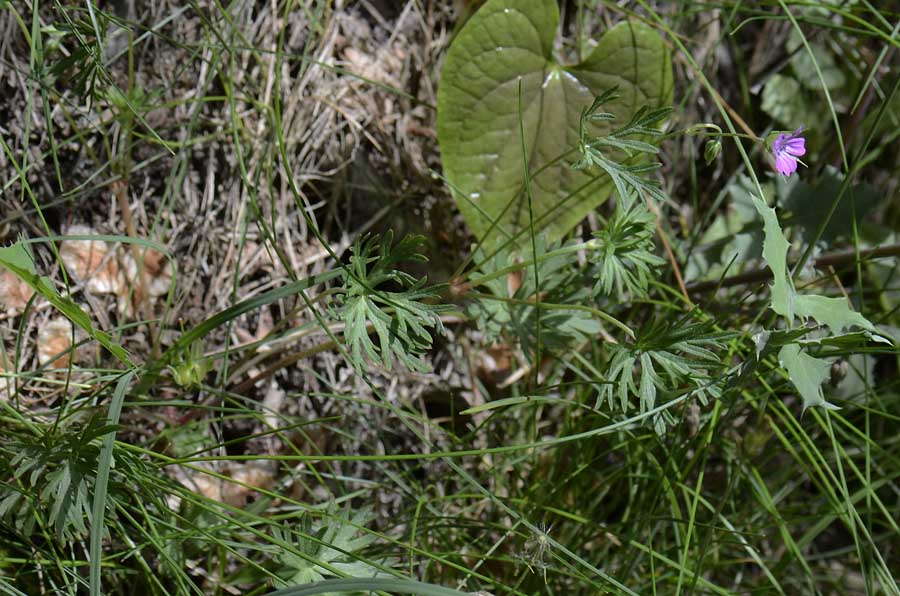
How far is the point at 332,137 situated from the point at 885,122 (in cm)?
149

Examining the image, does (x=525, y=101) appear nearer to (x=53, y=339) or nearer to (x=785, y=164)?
(x=785, y=164)

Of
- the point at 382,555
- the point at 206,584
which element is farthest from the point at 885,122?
the point at 206,584

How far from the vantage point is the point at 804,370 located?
121 cm

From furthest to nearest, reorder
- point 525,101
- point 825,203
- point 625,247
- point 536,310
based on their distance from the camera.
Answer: point 825,203 → point 525,101 → point 536,310 → point 625,247

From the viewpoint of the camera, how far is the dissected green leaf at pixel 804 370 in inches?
46.2

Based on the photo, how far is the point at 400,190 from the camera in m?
2.02

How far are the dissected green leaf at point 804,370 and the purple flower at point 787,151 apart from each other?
29 cm

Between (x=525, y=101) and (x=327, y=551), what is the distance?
3.38ft

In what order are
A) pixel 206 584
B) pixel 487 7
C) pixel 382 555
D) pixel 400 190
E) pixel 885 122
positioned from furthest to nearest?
1. pixel 885 122
2. pixel 400 190
3. pixel 487 7
4. pixel 206 584
5. pixel 382 555

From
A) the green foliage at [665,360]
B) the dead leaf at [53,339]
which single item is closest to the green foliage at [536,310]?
the green foliage at [665,360]

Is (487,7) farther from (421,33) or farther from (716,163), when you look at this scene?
(716,163)

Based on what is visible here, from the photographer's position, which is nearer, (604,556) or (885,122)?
(604,556)

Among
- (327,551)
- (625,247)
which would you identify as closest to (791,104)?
(625,247)

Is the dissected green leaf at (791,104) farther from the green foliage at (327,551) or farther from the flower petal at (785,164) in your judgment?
the green foliage at (327,551)
